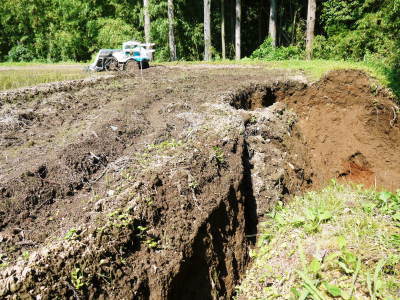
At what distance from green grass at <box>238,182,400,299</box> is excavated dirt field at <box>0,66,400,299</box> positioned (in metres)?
0.50

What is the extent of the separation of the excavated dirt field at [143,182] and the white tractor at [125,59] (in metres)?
3.81

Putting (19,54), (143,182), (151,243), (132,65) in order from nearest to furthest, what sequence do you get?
(151,243) → (143,182) → (132,65) → (19,54)

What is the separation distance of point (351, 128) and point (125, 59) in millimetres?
8193

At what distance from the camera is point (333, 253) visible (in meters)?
3.10

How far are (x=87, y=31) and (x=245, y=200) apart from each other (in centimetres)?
2409

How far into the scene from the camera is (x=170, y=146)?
456cm

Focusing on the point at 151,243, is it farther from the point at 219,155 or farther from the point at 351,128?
the point at 351,128

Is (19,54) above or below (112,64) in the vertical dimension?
above

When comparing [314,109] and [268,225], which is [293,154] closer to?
[268,225]

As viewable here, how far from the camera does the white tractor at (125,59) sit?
12.3 metres

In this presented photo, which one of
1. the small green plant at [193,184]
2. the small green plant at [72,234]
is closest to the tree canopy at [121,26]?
the small green plant at [193,184]

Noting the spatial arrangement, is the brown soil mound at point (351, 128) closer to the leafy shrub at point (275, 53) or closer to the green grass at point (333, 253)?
the green grass at point (333, 253)

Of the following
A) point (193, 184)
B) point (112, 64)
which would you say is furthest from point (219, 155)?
point (112, 64)

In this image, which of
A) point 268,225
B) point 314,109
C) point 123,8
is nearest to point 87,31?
point 123,8
